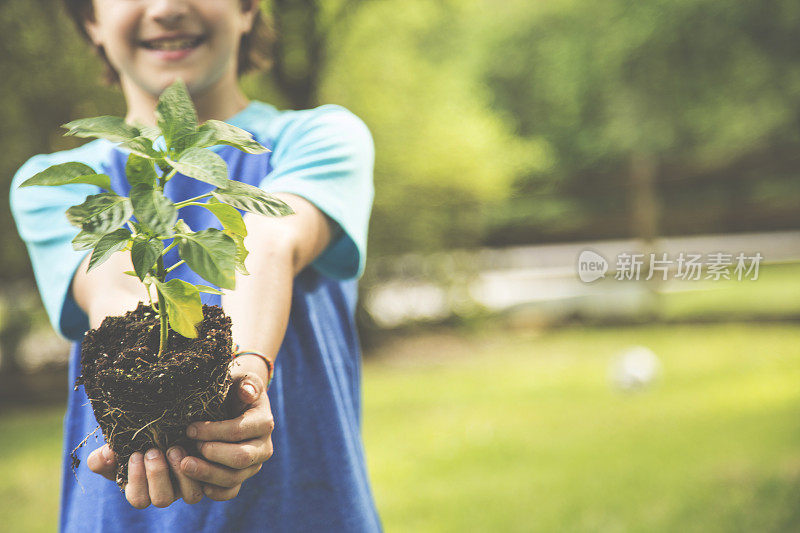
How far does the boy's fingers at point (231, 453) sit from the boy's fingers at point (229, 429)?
0.01 meters

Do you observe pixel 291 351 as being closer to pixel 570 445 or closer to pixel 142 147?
pixel 142 147

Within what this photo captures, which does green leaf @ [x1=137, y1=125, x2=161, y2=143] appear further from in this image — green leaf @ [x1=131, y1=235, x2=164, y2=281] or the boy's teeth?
the boy's teeth

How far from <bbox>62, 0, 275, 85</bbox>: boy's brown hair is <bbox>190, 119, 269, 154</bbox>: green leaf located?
2.53 ft

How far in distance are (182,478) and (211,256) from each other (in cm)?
34

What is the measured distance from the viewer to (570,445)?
20.6 feet

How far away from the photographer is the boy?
1.44 meters

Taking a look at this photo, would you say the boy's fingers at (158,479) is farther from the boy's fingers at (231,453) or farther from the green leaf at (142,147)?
the green leaf at (142,147)

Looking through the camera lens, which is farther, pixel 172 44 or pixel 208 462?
pixel 172 44

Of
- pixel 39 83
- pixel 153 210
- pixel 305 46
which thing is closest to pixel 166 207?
pixel 153 210

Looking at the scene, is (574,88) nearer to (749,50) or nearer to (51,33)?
(749,50)

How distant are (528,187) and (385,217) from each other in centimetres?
401

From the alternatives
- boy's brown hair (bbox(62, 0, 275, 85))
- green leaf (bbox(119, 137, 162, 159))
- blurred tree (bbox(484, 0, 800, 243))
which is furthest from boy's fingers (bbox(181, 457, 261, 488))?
blurred tree (bbox(484, 0, 800, 243))

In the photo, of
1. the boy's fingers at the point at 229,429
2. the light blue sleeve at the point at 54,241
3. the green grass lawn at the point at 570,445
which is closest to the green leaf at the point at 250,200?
the boy's fingers at the point at 229,429

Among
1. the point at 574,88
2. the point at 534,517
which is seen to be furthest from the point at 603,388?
the point at 574,88
